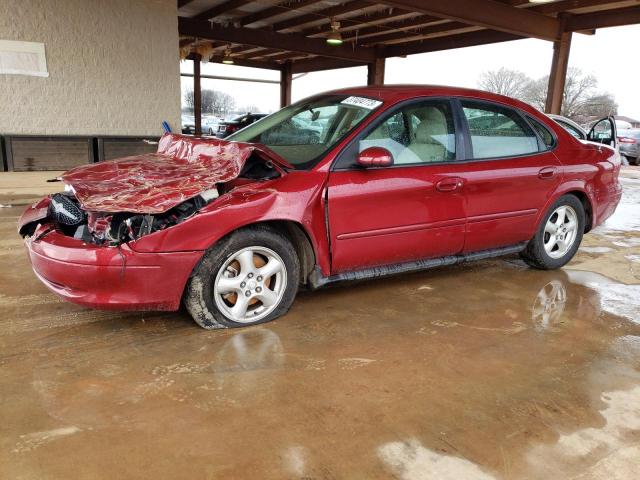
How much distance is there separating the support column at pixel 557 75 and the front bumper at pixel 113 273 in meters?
11.0

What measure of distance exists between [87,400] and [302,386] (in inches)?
35.9

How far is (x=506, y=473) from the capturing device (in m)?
1.76

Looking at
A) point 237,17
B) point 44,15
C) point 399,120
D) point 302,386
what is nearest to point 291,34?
point 237,17

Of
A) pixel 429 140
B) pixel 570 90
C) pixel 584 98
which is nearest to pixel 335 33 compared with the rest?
pixel 429 140

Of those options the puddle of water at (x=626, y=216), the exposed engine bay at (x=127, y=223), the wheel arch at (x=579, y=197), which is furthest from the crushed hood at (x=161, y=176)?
the puddle of water at (x=626, y=216)

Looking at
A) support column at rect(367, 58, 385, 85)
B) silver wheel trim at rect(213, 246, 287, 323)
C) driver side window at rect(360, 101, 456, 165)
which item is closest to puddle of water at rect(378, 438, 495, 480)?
silver wheel trim at rect(213, 246, 287, 323)

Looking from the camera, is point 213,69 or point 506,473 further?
point 213,69

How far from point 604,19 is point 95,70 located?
10.2 metres

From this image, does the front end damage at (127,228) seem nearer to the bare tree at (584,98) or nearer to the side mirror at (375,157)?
the side mirror at (375,157)

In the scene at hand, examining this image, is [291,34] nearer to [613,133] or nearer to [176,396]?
[613,133]

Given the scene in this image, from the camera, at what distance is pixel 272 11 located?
12.0 m

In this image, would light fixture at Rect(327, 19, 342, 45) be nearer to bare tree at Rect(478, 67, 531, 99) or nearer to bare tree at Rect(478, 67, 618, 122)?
bare tree at Rect(478, 67, 618, 122)

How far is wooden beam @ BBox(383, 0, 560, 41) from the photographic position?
29.0 ft

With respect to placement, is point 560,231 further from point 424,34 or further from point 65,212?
point 424,34
